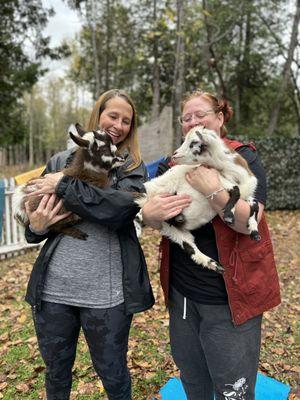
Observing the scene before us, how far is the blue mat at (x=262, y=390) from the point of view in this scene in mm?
3977

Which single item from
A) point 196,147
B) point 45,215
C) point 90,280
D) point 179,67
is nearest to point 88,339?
point 90,280

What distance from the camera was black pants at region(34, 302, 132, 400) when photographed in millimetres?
2646

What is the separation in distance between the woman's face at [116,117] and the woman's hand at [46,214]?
80 cm

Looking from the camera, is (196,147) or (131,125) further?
(131,125)

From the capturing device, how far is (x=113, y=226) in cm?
259

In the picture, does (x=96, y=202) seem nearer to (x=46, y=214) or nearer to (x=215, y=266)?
(x=46, y=214)

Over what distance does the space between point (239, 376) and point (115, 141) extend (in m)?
2.06

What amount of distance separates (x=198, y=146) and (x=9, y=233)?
27.1 feet

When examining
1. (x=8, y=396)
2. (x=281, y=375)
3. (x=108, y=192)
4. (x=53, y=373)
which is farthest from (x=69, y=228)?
(x=281, y=375)

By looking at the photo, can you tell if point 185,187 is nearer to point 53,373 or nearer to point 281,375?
point 53,373

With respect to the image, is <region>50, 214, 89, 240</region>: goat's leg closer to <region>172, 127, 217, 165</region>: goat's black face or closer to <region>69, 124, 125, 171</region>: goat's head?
<region>69, 124, 125, 171</region>: goat's head

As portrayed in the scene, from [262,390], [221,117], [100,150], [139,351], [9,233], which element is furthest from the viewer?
[9,233]

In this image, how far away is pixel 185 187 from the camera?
268 centimetres

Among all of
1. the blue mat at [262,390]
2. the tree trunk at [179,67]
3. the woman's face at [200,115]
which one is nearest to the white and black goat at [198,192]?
the woman's face at [200,115]
